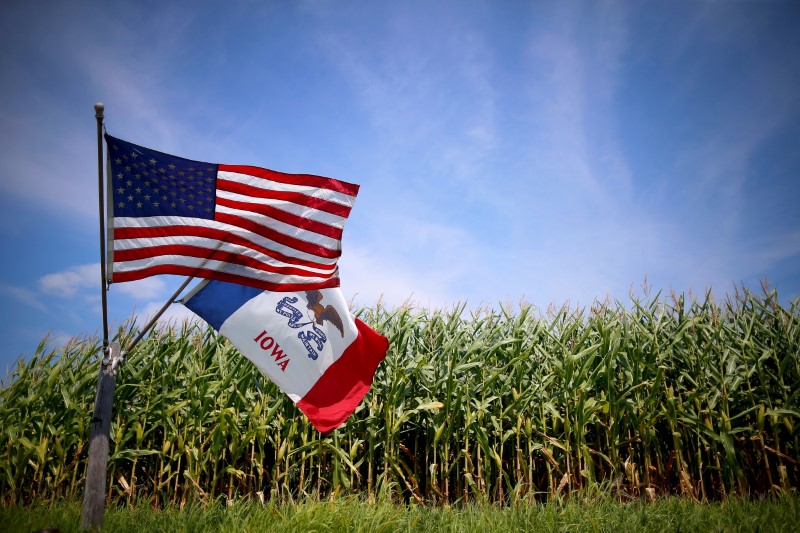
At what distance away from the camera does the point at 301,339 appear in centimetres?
529

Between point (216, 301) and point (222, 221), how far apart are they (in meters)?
0.88

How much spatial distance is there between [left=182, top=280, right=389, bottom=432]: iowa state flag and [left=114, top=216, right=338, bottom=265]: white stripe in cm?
54

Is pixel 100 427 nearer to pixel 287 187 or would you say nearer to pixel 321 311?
pixel 321 311

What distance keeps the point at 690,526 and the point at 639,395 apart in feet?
7.91

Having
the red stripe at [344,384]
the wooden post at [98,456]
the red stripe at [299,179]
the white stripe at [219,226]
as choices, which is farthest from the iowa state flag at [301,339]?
the red stripe at [299,179]

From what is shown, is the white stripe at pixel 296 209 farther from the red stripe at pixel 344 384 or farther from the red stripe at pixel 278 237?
the red stripe at pixel 344 384

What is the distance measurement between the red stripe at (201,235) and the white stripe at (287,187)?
55cm

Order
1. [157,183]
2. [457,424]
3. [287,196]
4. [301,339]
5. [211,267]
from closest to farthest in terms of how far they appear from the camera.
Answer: [157,183] < [211,267] < [287,196] < [301,339] < [457,424]

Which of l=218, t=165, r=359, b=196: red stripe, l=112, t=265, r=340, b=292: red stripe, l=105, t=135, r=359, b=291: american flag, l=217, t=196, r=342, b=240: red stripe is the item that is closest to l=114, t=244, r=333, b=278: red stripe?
l=105, t=135, r=359, b=291: american flag

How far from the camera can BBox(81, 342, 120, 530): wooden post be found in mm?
4402

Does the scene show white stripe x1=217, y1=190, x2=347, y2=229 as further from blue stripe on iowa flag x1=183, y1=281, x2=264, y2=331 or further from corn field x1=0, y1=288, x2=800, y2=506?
corn field x1=0, y1=288, x2=800, y2=506

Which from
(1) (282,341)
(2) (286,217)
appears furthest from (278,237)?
(1) (282,341)

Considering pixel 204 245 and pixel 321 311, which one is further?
pixel 321 311

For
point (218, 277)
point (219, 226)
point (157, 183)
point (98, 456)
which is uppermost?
point (157, 183)
